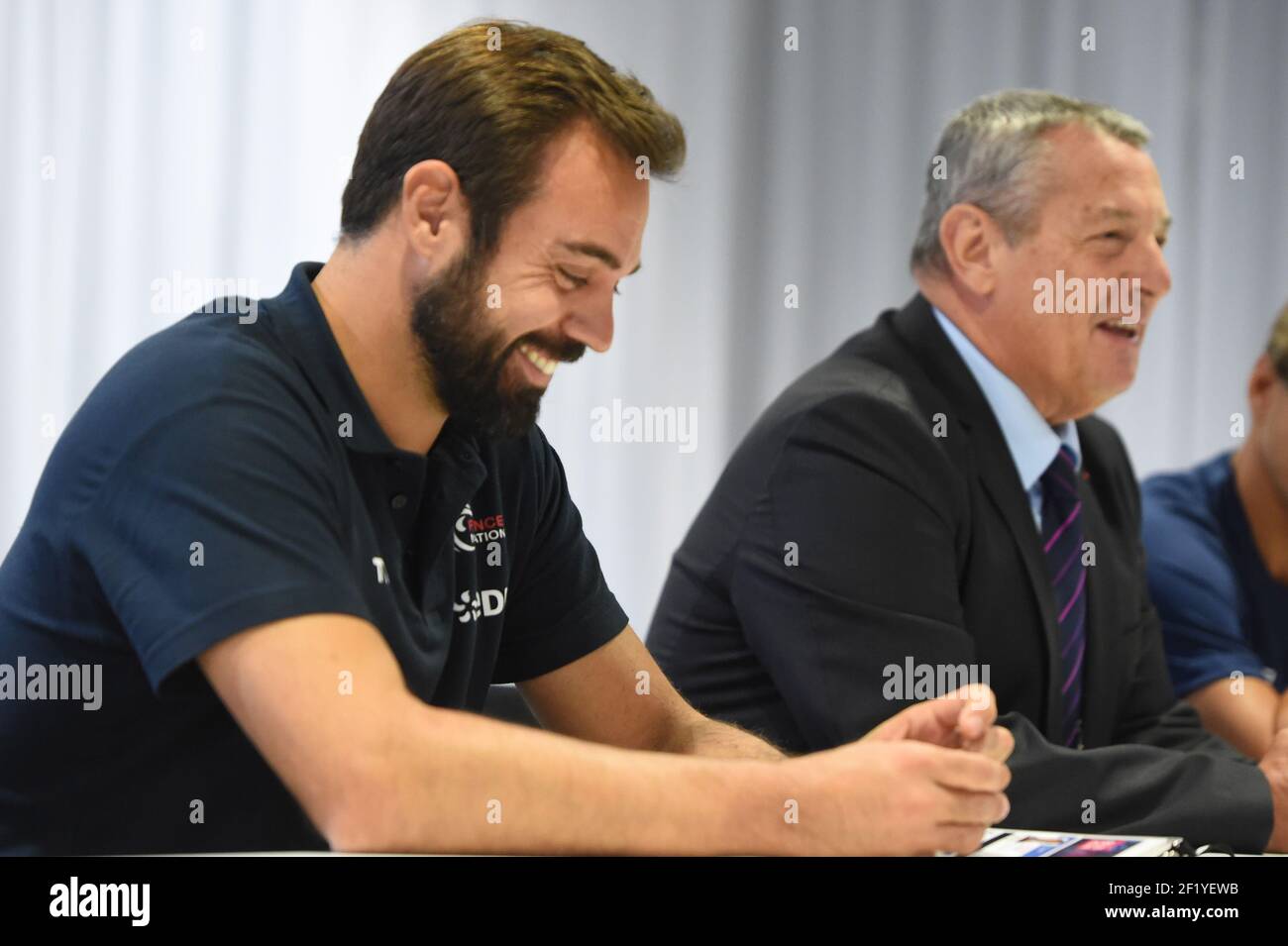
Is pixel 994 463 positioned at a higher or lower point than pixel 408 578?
higher

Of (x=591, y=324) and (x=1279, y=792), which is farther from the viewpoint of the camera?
(x=1279, y=792)

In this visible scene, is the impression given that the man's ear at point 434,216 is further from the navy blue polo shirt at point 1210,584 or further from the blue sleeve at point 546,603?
the navy blue polo shirt at point 1210,584

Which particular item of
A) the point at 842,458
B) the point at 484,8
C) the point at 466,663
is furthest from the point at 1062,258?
the point at 484,8

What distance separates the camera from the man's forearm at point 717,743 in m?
1.57

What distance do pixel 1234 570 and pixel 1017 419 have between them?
73cm

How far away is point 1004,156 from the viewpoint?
2.19m

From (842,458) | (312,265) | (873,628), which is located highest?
(312,265)

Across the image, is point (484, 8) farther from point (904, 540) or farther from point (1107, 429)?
point (904, 540)

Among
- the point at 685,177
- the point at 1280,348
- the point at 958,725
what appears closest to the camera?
the point at 958,725

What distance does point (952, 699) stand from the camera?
52.5 inches

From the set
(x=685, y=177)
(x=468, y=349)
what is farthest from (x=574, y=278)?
(x=685, y=177)

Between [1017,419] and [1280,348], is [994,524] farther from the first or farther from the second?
[1280,348]

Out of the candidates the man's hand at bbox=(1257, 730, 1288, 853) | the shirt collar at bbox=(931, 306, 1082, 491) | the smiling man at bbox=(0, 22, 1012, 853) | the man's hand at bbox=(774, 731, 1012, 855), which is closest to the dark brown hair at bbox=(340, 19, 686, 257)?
the smiling man at bbox=(0, 22, 1012, 853)

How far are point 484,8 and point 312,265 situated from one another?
80.9 inches
